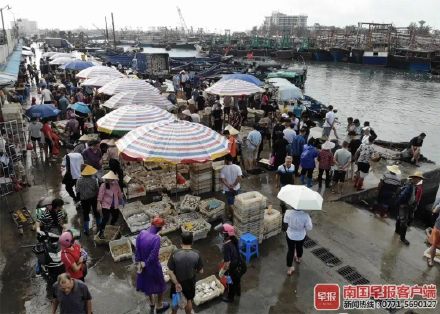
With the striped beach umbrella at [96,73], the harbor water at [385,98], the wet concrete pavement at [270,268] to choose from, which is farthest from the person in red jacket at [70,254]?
the harbor water at [385,98]

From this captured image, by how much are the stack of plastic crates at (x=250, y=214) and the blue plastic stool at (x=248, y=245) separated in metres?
0.23

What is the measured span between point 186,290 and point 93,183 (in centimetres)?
319

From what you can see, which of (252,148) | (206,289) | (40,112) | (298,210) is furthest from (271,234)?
(40,112)

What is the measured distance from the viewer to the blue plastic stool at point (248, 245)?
6359 mm

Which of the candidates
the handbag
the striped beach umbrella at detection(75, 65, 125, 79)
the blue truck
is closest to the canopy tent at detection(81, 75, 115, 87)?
the striped beach umbrella at detection(75, 65, 125, 79)

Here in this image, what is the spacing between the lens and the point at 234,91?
12.7 meters

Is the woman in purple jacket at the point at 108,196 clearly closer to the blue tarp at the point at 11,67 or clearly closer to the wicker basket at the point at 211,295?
the wicker basket at the point at 211,295

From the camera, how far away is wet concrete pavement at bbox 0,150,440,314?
5418 millimetres

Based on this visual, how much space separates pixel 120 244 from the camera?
6688 millimetres

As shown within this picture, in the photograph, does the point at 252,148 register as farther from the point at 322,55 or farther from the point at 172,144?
the point at 322,55

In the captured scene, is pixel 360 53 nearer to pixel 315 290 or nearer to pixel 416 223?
pixel 416 223

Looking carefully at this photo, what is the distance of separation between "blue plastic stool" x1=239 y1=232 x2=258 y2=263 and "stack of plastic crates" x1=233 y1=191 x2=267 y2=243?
23 cm

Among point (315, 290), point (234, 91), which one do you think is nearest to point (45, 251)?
point (315, 290)

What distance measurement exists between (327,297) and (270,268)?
1.09m
